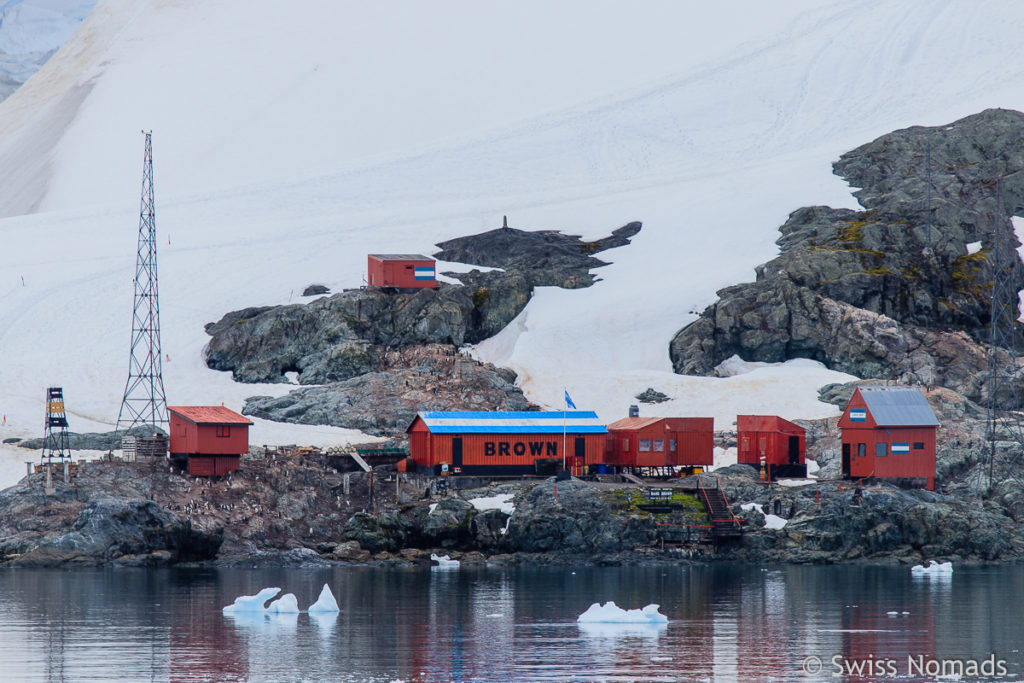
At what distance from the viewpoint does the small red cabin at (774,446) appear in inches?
3595

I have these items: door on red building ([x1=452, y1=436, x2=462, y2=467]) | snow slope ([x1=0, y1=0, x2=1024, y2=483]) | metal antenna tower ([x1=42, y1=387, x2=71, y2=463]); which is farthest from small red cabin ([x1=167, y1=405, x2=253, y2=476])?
door on red building ([x1=452, y1=436, x2=462, y2=467])

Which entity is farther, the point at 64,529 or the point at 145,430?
the point at 145,430

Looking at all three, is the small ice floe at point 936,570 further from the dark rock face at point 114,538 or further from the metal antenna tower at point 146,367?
the metal antenna tower at point 146,367

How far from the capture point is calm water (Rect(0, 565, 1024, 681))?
47.3 m

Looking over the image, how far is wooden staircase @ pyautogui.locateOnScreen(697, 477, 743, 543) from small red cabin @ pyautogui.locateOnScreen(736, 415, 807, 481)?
742cm

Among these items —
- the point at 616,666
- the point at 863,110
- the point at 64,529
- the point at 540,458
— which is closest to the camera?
the point at 616,666

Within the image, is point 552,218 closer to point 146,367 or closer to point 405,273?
point 405,273

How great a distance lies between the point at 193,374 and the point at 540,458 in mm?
36730

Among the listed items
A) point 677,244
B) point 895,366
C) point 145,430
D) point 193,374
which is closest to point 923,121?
point 677,244

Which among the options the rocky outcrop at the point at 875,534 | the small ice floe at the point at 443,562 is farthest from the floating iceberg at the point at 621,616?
the rocky outcrop at the point at 875,534

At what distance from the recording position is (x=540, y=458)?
3561 inches

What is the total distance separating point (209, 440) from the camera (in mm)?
84875

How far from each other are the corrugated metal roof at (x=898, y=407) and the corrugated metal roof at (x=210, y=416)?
120 ft

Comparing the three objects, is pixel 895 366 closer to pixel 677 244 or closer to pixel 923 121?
pixel 677 244
